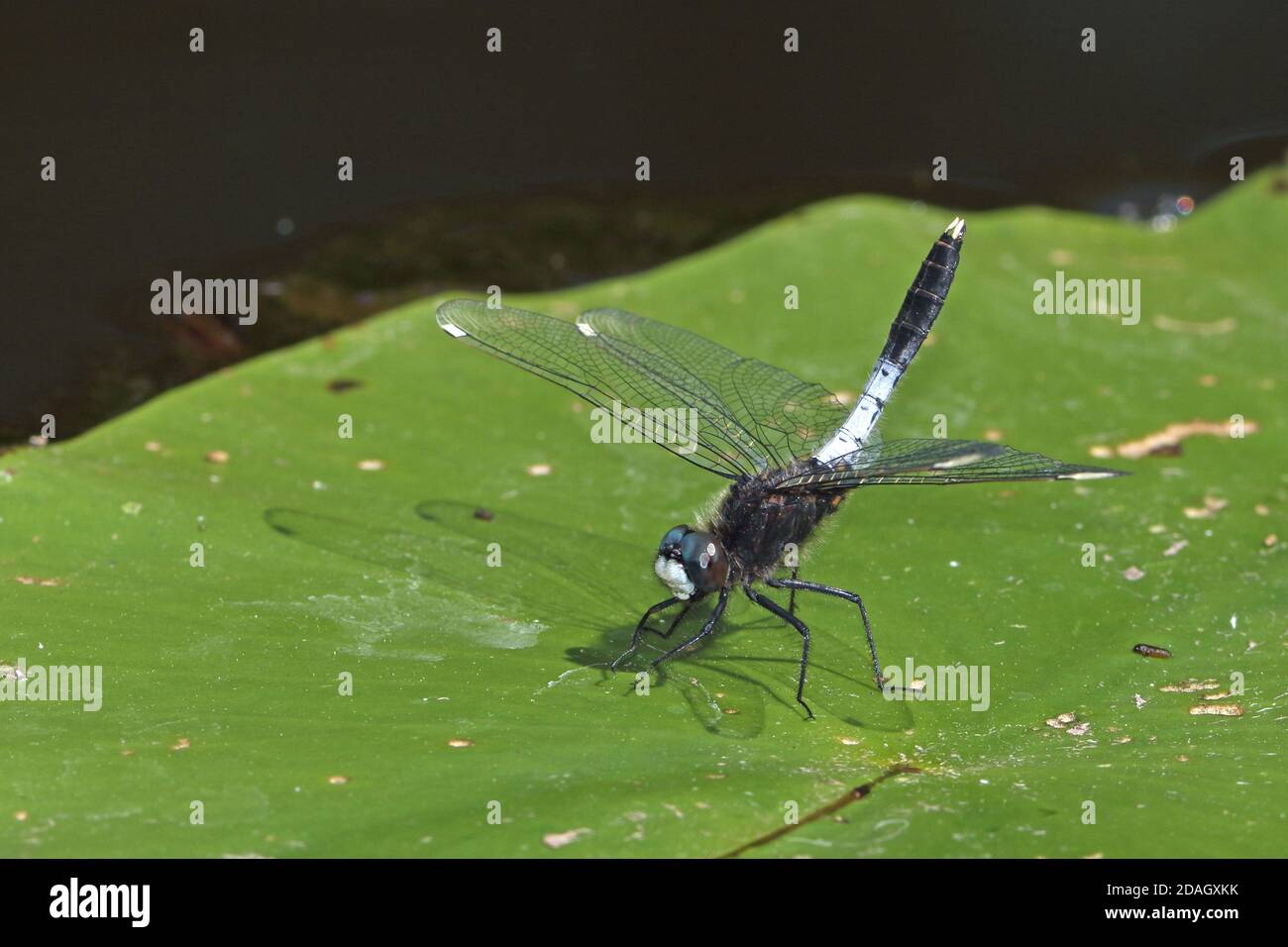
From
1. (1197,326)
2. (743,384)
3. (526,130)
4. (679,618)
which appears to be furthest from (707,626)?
(526,130)

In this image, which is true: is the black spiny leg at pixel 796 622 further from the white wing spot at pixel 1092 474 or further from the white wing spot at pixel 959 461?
the white wing spot at pixel 1092 474

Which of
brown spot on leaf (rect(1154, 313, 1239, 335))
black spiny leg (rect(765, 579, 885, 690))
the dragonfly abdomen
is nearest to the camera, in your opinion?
black spiny leg (rect(765, 579, 885, 690))

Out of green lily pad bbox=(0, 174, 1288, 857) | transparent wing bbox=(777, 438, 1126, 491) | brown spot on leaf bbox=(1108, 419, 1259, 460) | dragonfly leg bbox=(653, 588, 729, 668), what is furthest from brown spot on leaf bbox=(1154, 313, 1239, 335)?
dragonfly leg bbox=(653, 588, 729, 668)

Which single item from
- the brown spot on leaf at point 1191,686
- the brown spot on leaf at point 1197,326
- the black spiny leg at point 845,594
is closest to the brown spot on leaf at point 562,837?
the black spiny leg at point 845,594

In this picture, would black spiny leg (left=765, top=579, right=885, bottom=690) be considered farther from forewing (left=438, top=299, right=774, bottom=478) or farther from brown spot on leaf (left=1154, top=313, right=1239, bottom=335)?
brown spot on leaf (left=1154, top=313, right=1239, bottom=335)

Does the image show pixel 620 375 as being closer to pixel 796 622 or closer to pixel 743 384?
pixel 743 384

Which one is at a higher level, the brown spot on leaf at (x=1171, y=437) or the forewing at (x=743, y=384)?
the forewing at (x=743, y=384)


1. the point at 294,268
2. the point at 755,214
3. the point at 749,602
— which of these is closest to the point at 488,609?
the point at 749,602
